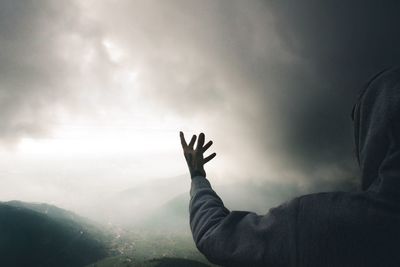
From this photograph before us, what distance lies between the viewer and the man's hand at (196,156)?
105 inches

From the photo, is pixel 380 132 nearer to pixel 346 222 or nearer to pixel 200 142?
pixel 346 222

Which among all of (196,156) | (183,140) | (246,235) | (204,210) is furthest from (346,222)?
(183,140)

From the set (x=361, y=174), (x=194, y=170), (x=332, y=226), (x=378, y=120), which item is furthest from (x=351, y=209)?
(x=194, y=170)

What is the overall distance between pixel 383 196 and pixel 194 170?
5.25ft

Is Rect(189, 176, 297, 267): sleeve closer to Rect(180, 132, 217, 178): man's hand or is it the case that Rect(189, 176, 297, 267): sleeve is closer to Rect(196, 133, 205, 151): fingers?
Rect(180, 132, 217, 178): man's hand

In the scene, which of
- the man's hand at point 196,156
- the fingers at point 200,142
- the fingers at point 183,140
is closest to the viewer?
the man's hand at point 196,156

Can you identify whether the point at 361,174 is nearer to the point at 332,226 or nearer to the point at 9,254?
the point at 332,226

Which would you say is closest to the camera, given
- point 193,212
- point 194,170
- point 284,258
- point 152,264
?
point 284,258

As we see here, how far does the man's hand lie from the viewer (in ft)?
8.79

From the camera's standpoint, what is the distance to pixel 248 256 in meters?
1.62

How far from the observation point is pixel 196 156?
9.19ft

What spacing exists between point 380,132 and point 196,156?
164cm

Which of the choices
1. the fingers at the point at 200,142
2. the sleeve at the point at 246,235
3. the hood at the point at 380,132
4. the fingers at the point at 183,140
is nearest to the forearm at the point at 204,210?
the sleeve at the point at 246,235

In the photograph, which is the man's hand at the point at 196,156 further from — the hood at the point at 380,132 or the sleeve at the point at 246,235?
the hood at the point at 380,132
